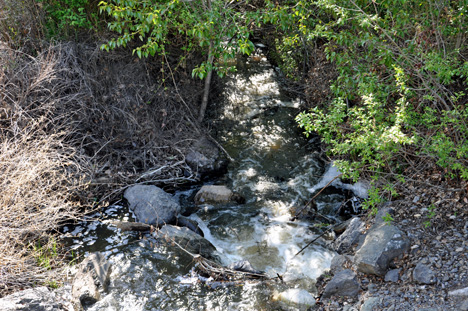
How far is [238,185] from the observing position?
25.7ft

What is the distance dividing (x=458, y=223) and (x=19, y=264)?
5.48 m

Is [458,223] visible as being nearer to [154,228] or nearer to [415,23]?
[415,23]

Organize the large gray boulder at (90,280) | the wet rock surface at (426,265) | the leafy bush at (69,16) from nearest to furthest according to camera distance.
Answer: the wet rock surface at (426,265)
the large gray boulder at (90,280)
the leafy bush at (69,16)

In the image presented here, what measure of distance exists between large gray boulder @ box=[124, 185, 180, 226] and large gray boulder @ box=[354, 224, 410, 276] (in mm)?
3173

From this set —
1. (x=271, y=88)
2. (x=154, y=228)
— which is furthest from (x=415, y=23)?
(x=271, y=88)

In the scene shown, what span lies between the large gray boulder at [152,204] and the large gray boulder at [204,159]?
1.24m

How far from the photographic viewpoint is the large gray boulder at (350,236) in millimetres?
5711

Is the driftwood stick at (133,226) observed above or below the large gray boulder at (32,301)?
below

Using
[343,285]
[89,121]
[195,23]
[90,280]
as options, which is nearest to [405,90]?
[343,285]

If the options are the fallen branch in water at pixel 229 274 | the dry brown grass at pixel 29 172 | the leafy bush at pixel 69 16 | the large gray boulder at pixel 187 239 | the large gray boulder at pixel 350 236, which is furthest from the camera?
the leafy bush at pixel 69 16

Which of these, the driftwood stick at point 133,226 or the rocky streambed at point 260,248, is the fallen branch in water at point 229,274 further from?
the driftwood stick at point 133,226

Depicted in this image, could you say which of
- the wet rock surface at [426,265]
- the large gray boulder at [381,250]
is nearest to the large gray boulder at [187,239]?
the wet rock surface at [426,265]

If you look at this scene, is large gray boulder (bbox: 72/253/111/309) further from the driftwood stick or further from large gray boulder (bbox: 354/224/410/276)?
large gray boulder (bbox: 354/224/410/276)

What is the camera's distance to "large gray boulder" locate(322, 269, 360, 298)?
15.4 feet
